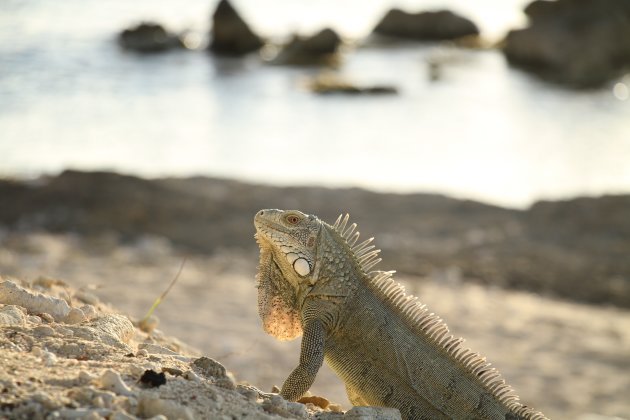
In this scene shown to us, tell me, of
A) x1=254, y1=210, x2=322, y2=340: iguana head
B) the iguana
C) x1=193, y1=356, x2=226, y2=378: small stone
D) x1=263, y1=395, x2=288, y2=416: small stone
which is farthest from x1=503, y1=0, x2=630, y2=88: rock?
x1=263, y1=395, x2=288, y2=416: small stone

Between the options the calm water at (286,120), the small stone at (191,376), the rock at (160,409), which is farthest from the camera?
→ the calm water at (286,120)

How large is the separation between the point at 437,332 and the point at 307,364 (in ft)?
2.58

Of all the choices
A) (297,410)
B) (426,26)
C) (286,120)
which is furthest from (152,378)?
(426,26)

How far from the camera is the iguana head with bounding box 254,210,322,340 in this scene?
17.1 ft

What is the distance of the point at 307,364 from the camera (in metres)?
5.07

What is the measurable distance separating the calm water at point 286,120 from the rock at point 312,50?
3.47 ft

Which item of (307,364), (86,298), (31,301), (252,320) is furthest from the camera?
(252,320)

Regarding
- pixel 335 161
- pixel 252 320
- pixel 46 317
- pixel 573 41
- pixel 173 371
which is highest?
pixel 573 41

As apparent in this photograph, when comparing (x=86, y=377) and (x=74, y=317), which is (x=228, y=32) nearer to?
(x=74, y=317)

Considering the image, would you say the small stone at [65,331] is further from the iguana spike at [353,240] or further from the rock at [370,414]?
the iguana spike at [353,240]

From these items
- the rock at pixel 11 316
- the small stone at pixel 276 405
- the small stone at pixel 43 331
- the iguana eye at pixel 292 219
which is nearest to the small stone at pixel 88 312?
the rock at pixel 11 316

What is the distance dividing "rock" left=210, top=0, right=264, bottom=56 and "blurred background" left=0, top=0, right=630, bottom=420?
9 centimetres

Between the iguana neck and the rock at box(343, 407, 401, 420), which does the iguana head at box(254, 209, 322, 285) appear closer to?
the iguana neck

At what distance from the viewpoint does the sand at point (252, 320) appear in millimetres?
9477
